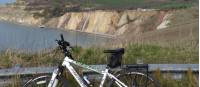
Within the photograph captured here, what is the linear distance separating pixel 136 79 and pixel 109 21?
94608 mm

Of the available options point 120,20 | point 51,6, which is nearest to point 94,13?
point 120,20

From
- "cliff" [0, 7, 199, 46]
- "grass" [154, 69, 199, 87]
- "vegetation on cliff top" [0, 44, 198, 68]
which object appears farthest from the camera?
"cliff" [0, 7, 199, 46]

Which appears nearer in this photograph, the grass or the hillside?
the grass

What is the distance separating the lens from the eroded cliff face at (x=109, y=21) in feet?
301

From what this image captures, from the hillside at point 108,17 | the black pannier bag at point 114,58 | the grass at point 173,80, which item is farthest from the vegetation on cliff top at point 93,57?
the hillside at point 108,17

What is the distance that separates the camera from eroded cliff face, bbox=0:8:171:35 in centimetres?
9175

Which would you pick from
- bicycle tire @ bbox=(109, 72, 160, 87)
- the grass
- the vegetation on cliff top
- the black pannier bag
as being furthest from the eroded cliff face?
the black pannier bag

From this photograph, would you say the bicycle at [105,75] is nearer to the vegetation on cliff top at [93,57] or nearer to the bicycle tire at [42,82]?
the bicycle tire at [42,82]

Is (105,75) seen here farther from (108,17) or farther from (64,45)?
(108,17)

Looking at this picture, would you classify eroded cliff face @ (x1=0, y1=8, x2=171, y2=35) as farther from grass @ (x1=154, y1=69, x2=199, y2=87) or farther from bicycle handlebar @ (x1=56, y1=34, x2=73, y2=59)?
bicycle handlebar @ (x1=56, y1=34, x2=73, y2=59)

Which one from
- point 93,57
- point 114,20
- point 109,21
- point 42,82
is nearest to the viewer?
point 42,82

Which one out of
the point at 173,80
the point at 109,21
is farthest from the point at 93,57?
the point at 109,21

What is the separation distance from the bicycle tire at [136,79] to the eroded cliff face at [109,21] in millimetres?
79924

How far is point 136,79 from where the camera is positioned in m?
5.94
